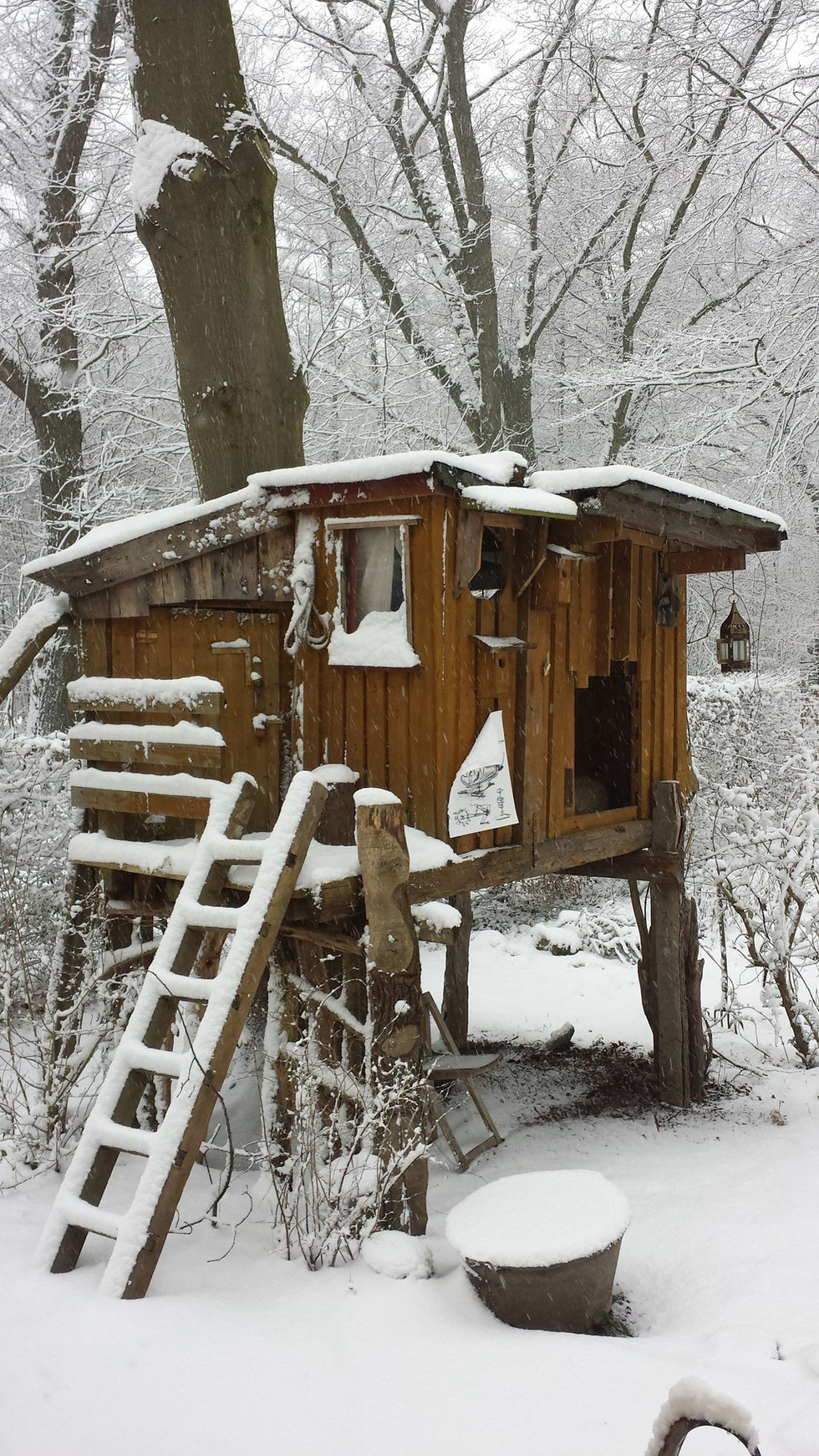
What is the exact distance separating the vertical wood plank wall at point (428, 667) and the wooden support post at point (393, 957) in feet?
1.60

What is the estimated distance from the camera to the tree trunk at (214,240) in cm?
640

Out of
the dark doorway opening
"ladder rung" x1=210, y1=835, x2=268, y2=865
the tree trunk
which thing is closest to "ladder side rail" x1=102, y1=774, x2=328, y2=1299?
"ladder rung" x1=210, y1=835, x2=268, y2=865

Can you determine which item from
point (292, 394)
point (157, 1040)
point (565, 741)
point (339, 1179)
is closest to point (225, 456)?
point (292, 394)

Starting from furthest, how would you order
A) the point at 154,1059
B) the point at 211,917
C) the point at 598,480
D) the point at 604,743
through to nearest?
the point at 604,743 → the point at 598,480 → the point at 211,917 → the point at 154,1059

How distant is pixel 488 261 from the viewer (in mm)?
12172

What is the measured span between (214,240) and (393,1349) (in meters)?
6.09

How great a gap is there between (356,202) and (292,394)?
21.5ft

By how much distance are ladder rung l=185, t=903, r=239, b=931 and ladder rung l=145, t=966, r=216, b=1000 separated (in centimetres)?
22

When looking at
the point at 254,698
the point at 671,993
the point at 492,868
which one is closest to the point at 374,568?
the point at 254,698

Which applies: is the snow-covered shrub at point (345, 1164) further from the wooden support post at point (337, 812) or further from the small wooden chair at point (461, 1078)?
the small wooden chair at point (461, 1078)

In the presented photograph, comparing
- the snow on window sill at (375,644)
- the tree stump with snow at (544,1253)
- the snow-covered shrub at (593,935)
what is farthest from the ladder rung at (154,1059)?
the snow-covered shrub at (593,935)

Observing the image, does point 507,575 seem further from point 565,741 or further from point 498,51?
point 498,51

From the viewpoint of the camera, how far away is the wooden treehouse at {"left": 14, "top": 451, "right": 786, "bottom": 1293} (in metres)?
4.41

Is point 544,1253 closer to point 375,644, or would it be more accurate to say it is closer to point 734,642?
point 375,644
